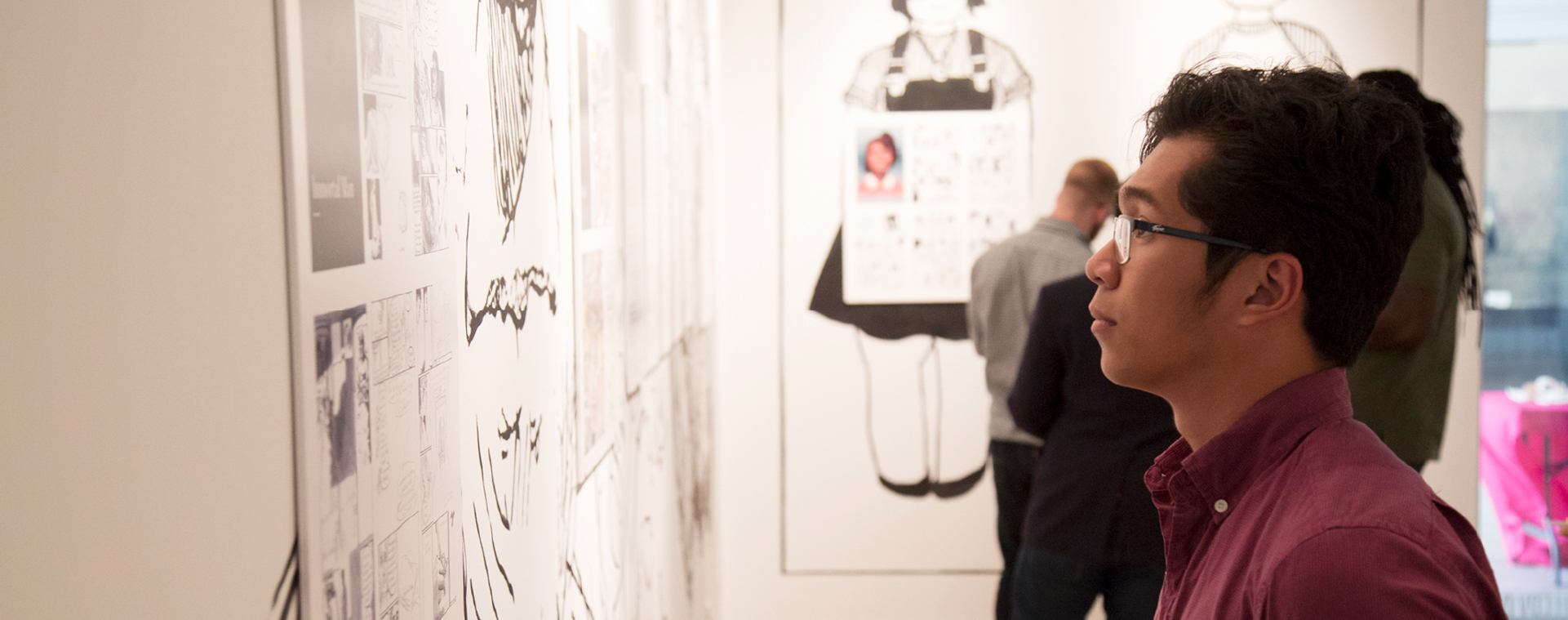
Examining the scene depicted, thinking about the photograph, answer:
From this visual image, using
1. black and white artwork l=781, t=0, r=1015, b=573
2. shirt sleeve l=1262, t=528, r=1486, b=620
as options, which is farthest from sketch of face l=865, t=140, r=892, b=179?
shirt sleeve l=1262, t=528, r=1486, b=620

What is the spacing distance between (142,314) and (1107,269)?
92cm

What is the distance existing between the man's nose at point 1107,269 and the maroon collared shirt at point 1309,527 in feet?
0.64

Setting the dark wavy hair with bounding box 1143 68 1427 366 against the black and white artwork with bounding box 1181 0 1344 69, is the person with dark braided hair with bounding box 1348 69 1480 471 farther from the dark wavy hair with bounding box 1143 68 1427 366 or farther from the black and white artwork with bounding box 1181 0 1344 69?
the black and white artwork with bounding box 1181 0 1344 69

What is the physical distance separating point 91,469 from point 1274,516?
85 cm

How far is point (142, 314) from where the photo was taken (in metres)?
0.54

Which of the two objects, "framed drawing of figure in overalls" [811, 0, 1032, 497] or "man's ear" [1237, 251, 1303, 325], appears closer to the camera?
"man's ear" [1237, 251, 1303, 325]

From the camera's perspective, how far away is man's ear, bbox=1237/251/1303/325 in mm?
1021

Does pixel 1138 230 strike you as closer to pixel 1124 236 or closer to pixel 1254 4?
pixel 1124 236

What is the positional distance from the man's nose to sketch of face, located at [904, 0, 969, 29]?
335 centimetres

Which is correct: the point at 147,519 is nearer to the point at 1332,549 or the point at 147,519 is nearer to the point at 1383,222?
the point at 1332,549

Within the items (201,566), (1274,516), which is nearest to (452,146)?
(201,566)

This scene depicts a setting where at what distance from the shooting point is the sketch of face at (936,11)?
14.3 feet

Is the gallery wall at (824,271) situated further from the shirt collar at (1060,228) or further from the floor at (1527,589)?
the shirt collar at (1060,228)

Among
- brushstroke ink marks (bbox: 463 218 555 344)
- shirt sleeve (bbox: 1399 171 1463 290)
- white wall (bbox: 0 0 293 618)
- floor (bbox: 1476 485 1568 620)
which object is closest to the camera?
white wall (bbox: 0 0 293 618)
